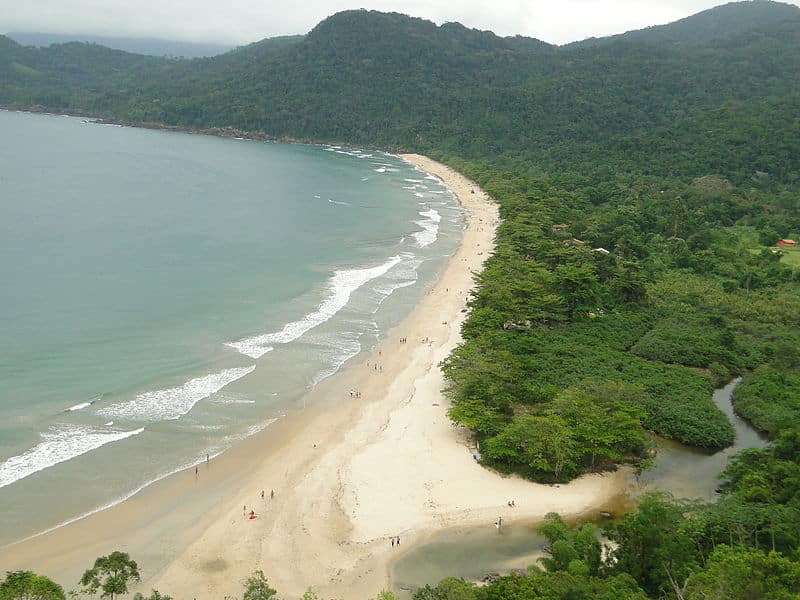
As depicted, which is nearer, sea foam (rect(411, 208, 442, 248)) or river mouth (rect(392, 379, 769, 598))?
river mouth (rect(392, 379, 769, 598))

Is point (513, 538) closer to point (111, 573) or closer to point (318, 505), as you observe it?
point (318, 505)

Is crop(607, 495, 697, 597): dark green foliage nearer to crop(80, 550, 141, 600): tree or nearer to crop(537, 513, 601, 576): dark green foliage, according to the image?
crop(537, 513, 601, 576): dark green foliage

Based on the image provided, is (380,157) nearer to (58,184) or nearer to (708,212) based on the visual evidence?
(58,184)

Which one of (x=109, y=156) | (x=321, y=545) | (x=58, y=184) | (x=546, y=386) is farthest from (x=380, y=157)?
(x=321, y=545)

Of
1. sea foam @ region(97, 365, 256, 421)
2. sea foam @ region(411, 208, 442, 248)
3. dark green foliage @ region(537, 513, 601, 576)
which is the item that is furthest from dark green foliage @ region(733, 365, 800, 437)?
sea foam @ region(411, 208, 442, 248)

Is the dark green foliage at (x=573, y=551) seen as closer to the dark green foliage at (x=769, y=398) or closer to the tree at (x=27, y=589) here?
the tree at (x=27, y=589)

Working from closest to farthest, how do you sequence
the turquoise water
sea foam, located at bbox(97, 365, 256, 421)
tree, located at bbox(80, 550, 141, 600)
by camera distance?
tree, located at bbox(80, 550, 141, 600) → the turquoise water → sea foam, located at bbox(97, 365, 256, 421)
